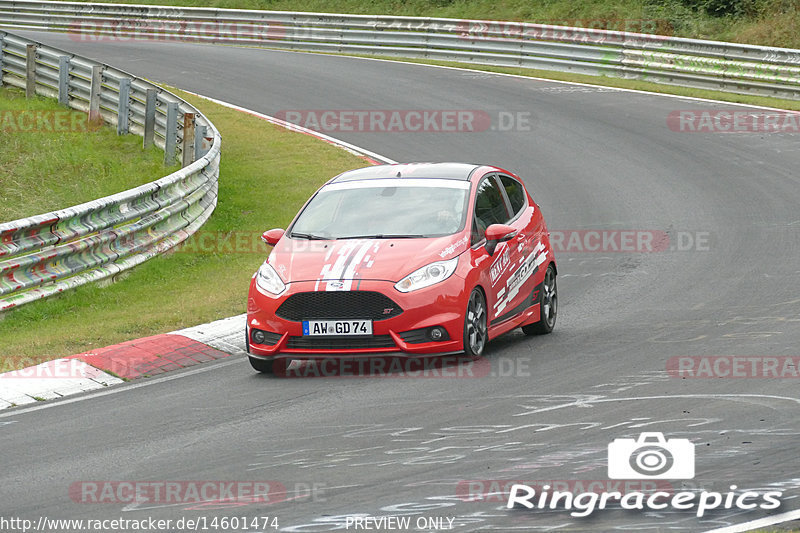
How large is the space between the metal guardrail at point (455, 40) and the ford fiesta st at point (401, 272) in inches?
687

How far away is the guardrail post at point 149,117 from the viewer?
2070 cm

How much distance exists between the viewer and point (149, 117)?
20766 millimetres

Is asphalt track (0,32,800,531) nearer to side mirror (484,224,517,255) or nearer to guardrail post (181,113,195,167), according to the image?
side mirror (484,224,517,255)

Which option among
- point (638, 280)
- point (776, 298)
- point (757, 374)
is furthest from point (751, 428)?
point (638, 280)

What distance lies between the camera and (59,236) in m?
13.1

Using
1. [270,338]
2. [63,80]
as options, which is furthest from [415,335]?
[63,80]

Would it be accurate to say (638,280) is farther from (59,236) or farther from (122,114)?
(122,114)

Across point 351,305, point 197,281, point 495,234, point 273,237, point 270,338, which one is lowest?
point 197,281

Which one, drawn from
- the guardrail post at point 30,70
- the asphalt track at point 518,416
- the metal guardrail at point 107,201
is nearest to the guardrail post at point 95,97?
the metal guardrail at point 107,201

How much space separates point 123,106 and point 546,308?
11.8m

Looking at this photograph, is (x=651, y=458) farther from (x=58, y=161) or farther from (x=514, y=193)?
(x=58, y=161)


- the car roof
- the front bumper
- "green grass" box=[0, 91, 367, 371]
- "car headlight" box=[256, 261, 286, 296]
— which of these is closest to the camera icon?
the front bumper

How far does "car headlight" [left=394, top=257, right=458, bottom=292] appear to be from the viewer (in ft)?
33.2

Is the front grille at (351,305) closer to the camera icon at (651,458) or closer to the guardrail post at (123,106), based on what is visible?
the camera icon at (651,458)
